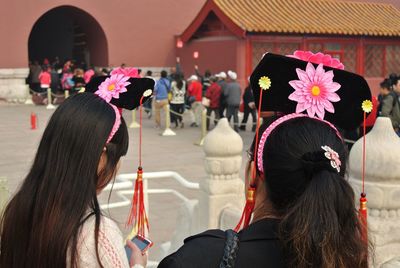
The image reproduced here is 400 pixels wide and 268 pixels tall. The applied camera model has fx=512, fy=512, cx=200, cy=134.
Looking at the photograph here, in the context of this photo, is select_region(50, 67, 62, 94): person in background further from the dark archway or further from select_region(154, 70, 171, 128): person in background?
select_region(154, 70, 171, 128): person in background

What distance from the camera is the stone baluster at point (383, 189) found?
261 cm

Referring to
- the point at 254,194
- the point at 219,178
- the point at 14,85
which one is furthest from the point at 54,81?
the point at 254,194

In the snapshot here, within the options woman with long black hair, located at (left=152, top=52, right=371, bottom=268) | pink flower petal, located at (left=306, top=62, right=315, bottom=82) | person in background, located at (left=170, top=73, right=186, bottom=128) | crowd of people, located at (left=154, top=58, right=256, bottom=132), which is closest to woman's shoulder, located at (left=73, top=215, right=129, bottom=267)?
woman with long black hair, located at (left=152, top=52, right=371, bottom=268)

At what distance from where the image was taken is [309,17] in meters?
16.3

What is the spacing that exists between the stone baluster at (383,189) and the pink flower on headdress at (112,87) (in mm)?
1314

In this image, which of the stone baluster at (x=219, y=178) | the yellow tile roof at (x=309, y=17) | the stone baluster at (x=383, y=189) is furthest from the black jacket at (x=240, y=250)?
A: the yellow tile roof at (x=309, y=17)

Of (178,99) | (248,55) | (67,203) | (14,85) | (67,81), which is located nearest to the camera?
(67,203)

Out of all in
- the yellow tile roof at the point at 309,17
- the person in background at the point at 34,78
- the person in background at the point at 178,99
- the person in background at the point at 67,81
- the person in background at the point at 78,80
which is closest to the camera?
the person in background at the point at 178,99

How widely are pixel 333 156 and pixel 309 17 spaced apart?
15.8m

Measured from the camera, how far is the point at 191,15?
67.8 ft

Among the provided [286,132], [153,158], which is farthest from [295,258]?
[153,158]

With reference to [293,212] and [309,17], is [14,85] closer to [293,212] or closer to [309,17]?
[309,17]

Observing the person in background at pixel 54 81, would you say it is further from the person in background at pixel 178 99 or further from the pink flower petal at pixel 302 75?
the pink flower petal at pixel 302 75

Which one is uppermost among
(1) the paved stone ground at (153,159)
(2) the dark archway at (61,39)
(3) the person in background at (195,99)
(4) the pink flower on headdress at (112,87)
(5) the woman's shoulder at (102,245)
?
(2) the dark archway at (61,39)
